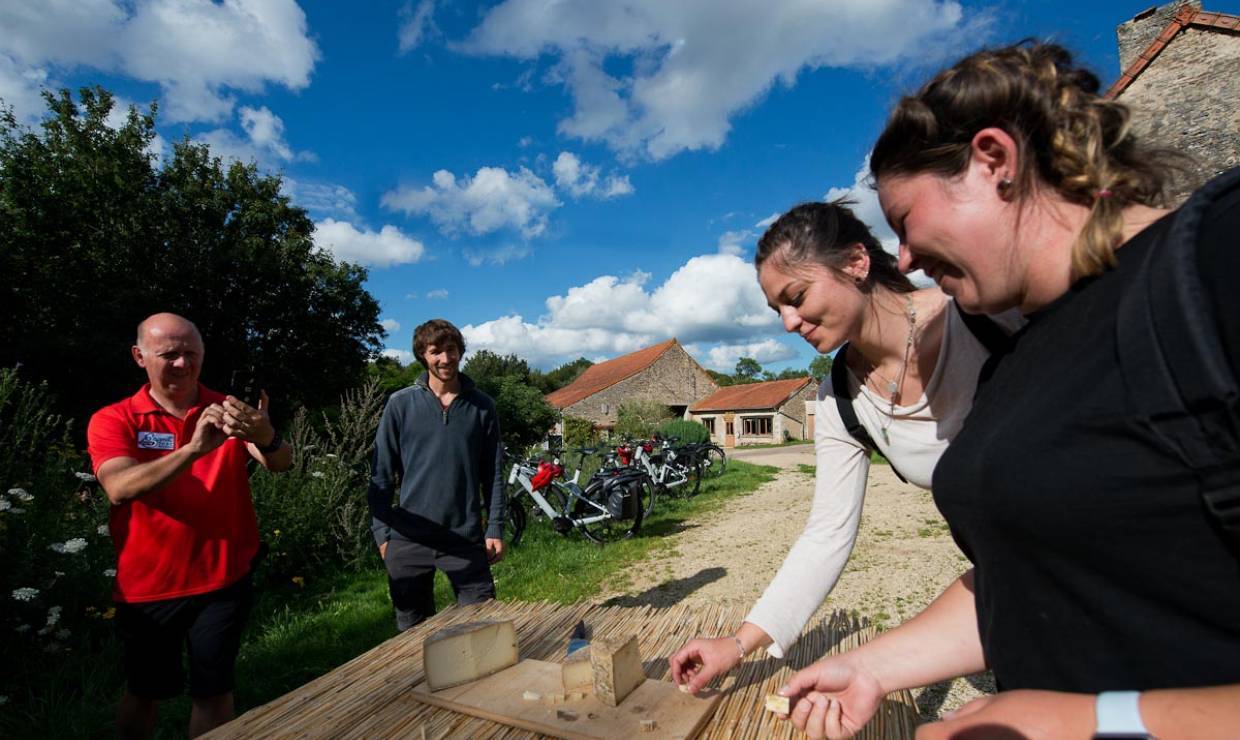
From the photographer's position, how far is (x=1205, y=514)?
1.82 feet

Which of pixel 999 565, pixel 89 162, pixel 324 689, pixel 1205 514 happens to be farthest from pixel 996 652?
pixel 89 162

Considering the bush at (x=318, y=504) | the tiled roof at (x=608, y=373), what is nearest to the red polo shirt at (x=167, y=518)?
the bush at (x=318, y=504)

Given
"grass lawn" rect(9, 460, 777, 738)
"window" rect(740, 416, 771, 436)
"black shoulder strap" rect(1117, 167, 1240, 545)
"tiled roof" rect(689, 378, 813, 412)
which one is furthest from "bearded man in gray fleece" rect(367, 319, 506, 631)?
"window" rect(740, 416, 771, 436)

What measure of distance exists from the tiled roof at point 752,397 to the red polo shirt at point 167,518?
3354cm

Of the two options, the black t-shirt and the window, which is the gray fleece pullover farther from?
the window

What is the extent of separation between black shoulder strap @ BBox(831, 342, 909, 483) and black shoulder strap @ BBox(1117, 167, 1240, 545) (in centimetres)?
100

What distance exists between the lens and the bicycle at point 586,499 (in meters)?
7.61

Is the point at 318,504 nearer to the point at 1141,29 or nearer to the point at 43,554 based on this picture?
the point at 43,554

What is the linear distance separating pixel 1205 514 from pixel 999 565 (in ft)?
0.89

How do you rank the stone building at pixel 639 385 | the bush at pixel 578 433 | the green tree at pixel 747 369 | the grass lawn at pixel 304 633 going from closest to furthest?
the grass lawn at pixel 304 633
the bush at pixel 578 433
the stone building at pixel 639 385
the green tree at pixel 747 369

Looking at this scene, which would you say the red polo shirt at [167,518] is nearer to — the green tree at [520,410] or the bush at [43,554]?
the bush at [43,554]

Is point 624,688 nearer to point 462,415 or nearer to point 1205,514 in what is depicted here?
point 1205,514

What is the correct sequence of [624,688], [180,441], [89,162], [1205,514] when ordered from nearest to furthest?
[1205,514], [624,688], [180,441], [89,162]

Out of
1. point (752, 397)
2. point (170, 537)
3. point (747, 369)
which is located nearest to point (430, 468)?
point (170, 537)
